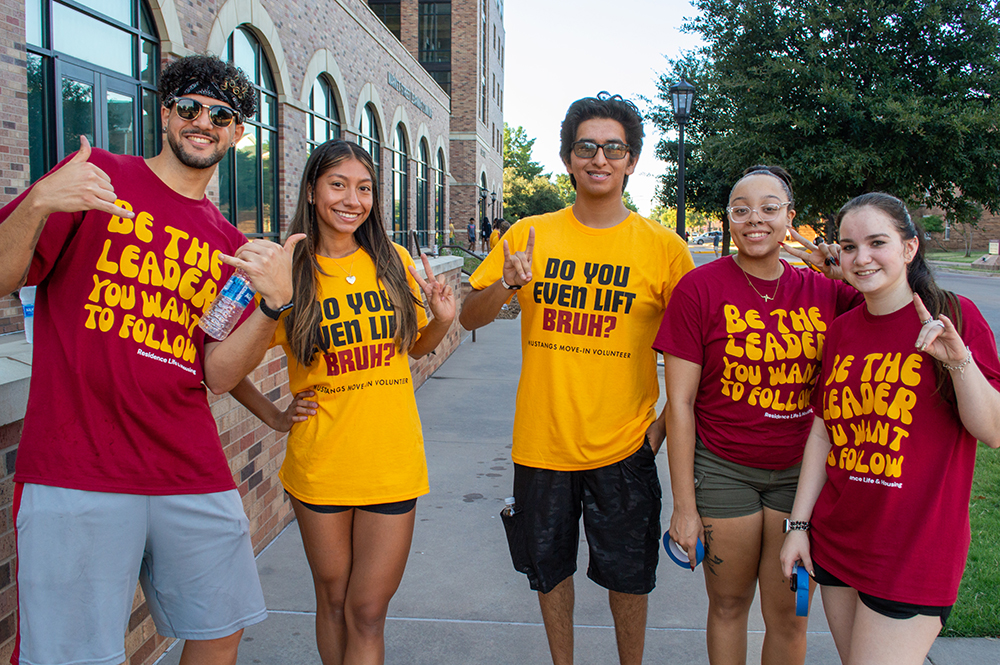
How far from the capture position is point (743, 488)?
8.04 ft

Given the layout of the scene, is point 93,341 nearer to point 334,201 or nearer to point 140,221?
point 140,221

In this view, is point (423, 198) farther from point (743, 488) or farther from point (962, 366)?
point (962, 366)

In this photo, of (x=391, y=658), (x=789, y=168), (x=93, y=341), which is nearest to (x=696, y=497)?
(x=391, y=658)

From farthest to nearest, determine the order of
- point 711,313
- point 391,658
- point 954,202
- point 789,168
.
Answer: point 954,202 < point 789,168 < point 391,658 < point 711,313

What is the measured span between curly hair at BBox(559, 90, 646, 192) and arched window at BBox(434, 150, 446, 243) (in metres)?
25.0

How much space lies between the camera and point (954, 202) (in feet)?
42.0

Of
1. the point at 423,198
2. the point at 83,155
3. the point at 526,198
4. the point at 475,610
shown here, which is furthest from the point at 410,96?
the point at 526,198

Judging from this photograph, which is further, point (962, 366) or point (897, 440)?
point (897, 440)

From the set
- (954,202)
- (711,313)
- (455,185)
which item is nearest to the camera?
(711,313)

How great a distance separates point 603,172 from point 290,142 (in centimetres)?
1068

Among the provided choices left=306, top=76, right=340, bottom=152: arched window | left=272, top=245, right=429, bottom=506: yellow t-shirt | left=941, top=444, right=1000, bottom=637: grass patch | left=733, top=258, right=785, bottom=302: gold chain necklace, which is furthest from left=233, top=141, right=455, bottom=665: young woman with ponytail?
left=306, top=76, right=340, bottom=152: arched window

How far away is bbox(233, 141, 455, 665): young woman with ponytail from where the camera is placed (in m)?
2.44

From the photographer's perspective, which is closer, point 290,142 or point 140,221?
point 140,221

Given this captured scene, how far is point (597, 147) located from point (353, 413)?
1308mm
